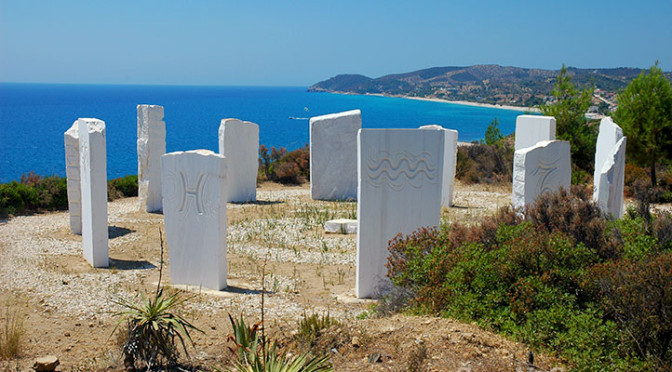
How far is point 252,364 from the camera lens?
13.6ft

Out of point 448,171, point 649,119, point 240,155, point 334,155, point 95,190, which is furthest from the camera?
point 334,155

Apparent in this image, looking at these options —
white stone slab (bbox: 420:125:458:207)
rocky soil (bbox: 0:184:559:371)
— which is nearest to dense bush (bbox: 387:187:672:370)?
rocky soil (bbox: 0:184:559:371)

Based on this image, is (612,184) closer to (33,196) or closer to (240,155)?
(240,155)

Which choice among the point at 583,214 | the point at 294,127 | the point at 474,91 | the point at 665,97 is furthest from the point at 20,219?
the point at 474,91

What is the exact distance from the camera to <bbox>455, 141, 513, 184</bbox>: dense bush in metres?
18.9

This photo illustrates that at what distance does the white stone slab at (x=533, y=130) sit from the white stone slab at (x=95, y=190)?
9070mm

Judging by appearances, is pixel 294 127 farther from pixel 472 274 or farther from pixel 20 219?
pixel 472 274

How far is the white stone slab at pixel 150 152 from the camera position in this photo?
1376 centimetres

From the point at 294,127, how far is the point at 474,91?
6686 cm

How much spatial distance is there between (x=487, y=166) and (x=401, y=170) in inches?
503

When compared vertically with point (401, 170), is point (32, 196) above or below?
below

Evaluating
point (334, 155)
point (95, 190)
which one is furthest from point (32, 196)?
point (334, 155)

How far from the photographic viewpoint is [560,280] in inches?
219

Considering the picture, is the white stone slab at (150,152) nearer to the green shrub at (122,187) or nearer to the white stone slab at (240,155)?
the white stone slab at (240,155)
